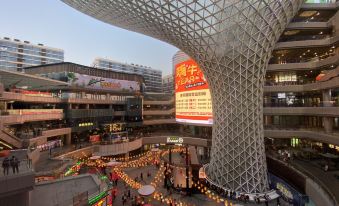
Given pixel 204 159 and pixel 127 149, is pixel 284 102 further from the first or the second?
pixel 127 149

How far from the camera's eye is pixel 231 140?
1086 inches

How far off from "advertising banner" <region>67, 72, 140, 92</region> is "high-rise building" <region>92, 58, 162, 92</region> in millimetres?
65636

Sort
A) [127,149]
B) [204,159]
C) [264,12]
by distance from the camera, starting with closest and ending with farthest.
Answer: [264,12] → [204,159] → [127,149]

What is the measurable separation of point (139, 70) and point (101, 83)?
86.8 meters

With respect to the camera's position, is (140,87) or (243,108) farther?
(140,87)

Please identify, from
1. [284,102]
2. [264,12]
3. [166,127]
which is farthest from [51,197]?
[166,127]

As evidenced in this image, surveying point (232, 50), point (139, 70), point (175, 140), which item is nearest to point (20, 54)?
point (139, 70)

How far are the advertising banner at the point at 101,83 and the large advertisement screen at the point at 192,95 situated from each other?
18.0 m

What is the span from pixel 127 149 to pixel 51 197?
104ft

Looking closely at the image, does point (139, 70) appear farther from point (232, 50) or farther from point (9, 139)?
point (232, 50)

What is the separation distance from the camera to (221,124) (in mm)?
28938

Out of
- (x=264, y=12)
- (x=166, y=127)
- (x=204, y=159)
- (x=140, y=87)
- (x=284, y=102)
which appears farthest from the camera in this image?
(x=140, y=87)

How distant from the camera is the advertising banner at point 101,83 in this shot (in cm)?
5553

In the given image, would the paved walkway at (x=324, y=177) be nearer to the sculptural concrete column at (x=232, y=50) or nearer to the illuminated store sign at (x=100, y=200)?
the sculptural concrete column at (x=232, y=50)
